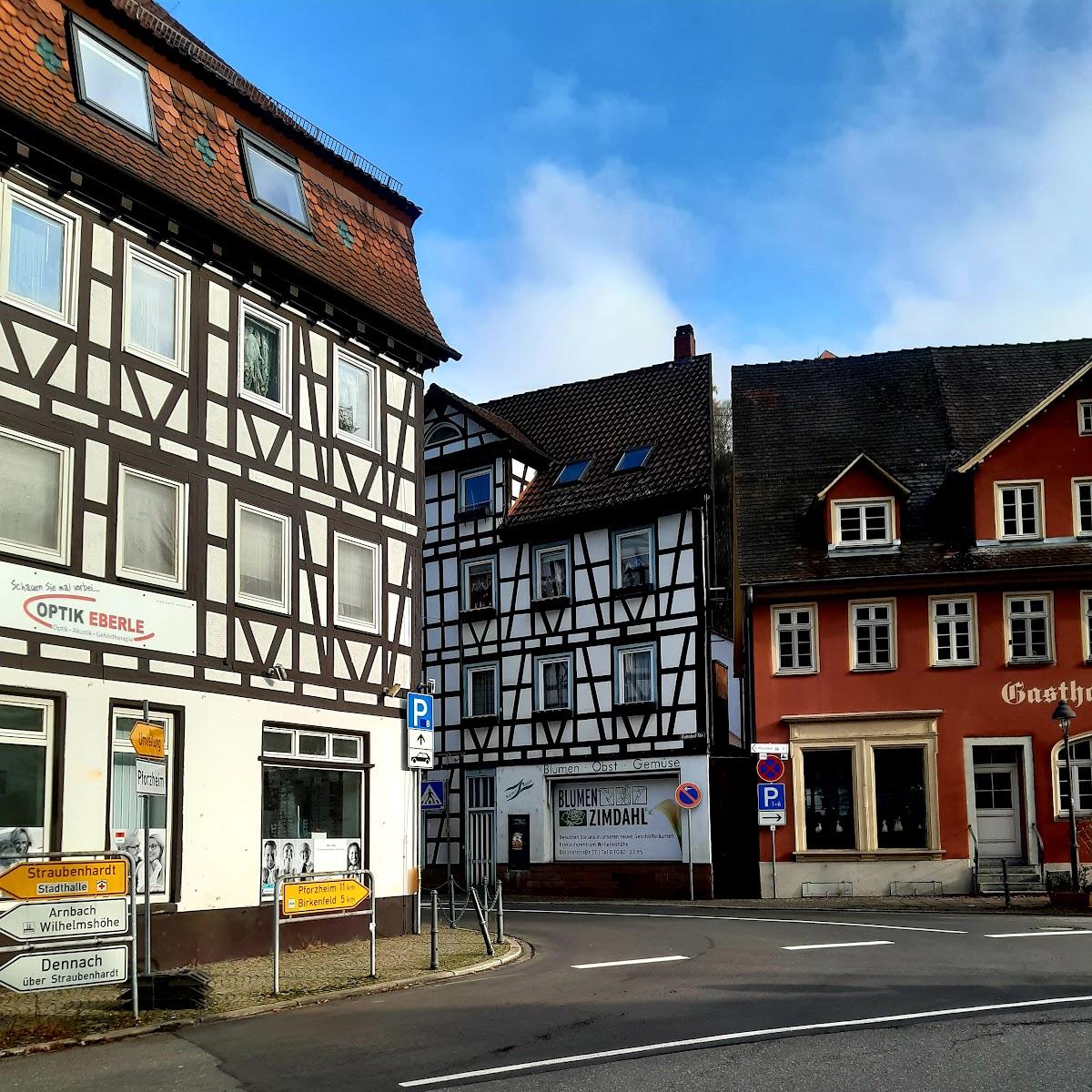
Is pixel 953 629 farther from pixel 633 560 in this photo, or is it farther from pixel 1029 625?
pixel 633 560

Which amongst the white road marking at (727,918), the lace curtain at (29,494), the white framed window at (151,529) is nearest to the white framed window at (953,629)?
the white road marking at (727,918)

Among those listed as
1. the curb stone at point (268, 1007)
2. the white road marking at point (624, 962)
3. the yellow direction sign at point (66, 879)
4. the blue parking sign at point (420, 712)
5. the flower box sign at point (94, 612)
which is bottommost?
the white road marking at point (624, 962)

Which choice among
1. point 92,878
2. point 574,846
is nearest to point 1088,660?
point 574,846

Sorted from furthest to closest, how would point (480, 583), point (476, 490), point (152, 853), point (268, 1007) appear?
point (476, 490) → point (480, 583) → point (152, 853) → point (268, 1007)

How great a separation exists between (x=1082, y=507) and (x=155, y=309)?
22.3 metres

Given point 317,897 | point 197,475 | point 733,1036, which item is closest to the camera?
point 733,1036

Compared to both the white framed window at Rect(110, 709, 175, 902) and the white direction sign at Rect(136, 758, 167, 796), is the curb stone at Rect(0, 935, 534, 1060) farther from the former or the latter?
the white framed window at Rect(110, 709, 175, 902)

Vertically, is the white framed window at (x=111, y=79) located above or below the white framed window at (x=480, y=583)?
above

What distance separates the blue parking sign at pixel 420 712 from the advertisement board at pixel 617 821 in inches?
561

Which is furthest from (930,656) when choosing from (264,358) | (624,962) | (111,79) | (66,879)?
(66,879)

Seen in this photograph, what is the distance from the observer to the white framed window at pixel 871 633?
3291 cm

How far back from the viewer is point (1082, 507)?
107 feet

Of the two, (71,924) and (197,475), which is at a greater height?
(197,475)

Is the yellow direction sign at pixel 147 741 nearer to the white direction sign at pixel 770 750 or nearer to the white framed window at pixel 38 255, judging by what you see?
the white framed window at pixel 38 255
